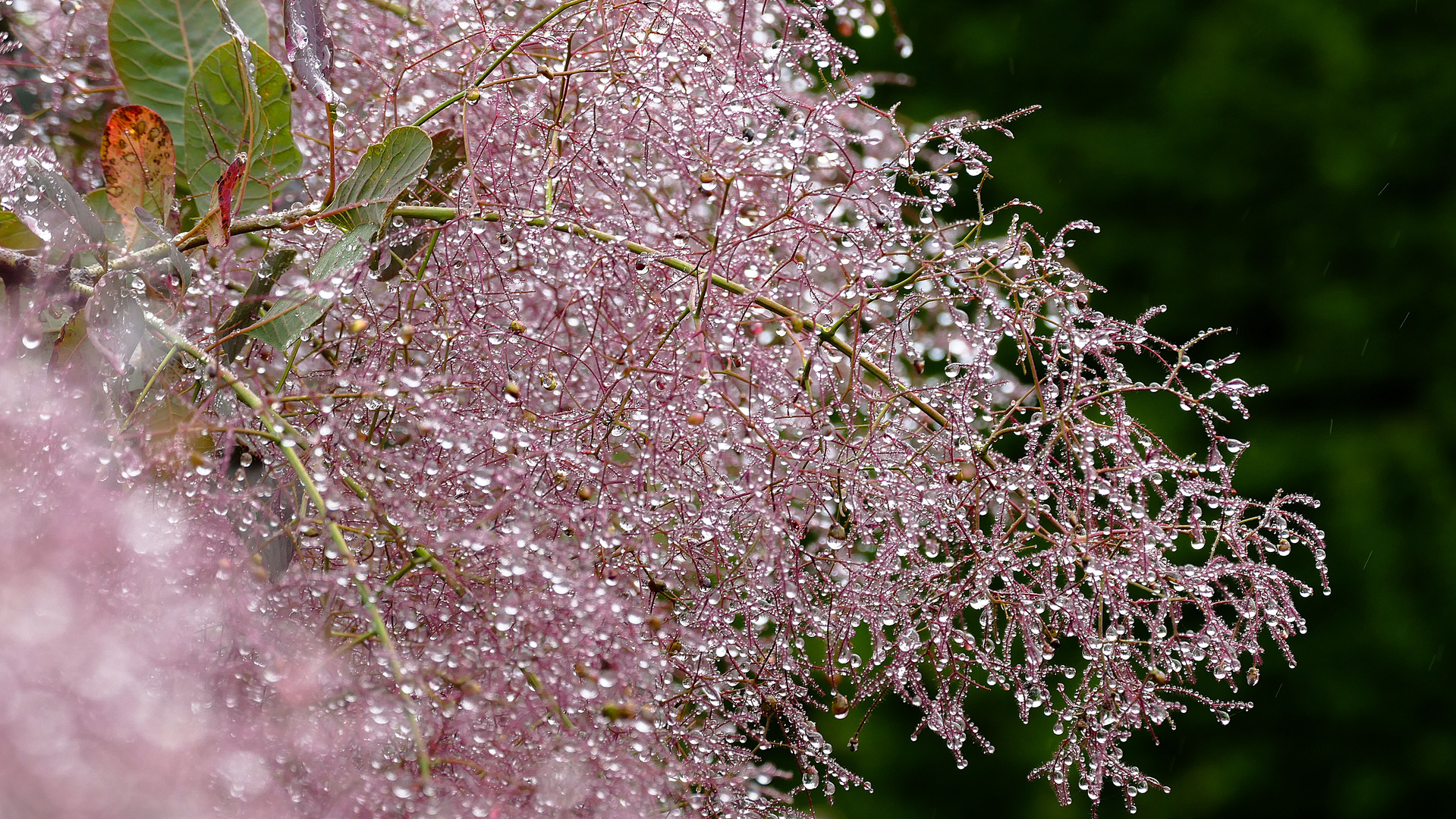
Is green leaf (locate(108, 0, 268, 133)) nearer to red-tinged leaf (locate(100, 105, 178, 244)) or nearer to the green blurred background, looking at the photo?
red-tinged leaf (locate(100, 105, 178, 244))

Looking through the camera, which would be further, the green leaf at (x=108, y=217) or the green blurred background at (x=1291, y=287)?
the green blurred background at (x=1291, y=287)

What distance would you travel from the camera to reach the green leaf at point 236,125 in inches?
16.0

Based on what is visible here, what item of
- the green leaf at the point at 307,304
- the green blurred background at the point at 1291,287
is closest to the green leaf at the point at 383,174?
the green leaf at the point at 307,304

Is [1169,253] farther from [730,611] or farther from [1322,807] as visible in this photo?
[730,611]

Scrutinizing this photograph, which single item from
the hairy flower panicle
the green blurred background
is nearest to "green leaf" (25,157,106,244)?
the hairy flower panicle

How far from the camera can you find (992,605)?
1.50ft

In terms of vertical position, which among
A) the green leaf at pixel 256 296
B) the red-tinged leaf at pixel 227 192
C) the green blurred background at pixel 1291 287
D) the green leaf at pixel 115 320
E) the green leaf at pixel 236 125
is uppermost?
the green blurred background at pixel 1291 287

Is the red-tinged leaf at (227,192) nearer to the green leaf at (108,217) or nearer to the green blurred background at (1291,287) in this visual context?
the green leaf at (108,217)

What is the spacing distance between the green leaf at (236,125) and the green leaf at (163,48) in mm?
29

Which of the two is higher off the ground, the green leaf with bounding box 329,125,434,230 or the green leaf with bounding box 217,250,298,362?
the green leaf with bounding box 329,125,434,230

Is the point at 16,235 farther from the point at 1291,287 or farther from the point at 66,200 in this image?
the point at 1291,287

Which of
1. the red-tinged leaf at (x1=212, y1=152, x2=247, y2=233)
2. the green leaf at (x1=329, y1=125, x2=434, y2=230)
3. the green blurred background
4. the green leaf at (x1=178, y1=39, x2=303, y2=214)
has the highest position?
the green blurred background

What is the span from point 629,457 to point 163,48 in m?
0.26

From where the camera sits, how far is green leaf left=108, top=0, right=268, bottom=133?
1.44ft
